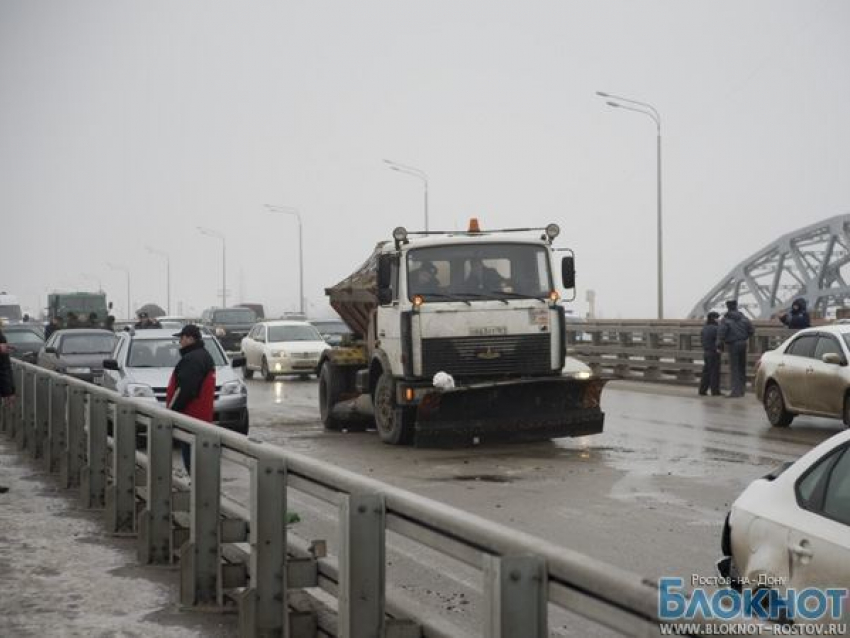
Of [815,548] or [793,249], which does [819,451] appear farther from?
[793,249]

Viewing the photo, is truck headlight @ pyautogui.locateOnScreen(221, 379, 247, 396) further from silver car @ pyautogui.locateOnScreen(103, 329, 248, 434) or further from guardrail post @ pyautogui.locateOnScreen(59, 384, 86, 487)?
guardrail post @ pyautogui.locateOnScreen(59, 384, 86, 487)

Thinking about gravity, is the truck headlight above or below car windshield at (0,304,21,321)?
below

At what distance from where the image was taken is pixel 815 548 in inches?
204

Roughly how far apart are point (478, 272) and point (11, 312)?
170 ft

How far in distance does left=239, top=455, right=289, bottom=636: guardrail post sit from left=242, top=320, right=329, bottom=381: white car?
93.4 ft

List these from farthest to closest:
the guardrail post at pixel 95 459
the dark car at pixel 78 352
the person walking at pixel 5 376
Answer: the dark car at pixel 78 352
the person walking at pixel 5 376
the guardrail post at pixel 95 459

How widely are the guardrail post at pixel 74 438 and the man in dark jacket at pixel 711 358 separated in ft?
53.8

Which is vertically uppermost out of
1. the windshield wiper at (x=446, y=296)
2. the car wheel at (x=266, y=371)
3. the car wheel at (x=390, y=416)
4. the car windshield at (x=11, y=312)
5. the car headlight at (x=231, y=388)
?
the windshield wiper at (x=446, y=296)

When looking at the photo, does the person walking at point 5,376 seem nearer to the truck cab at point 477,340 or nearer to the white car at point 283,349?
the truck cab at point 477,340

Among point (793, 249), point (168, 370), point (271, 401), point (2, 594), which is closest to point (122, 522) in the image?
point (2, 594)

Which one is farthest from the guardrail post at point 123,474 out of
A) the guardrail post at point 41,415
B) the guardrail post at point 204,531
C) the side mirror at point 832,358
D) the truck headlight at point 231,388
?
the side mirror at point 832,358

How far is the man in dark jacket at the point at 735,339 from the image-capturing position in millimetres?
26469

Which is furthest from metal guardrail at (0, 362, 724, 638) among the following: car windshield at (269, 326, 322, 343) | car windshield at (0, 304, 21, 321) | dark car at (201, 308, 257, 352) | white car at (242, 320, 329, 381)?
car windshield at (0, 304, 21, 321)

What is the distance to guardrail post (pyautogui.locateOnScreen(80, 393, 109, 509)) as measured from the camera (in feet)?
A: 37.7
